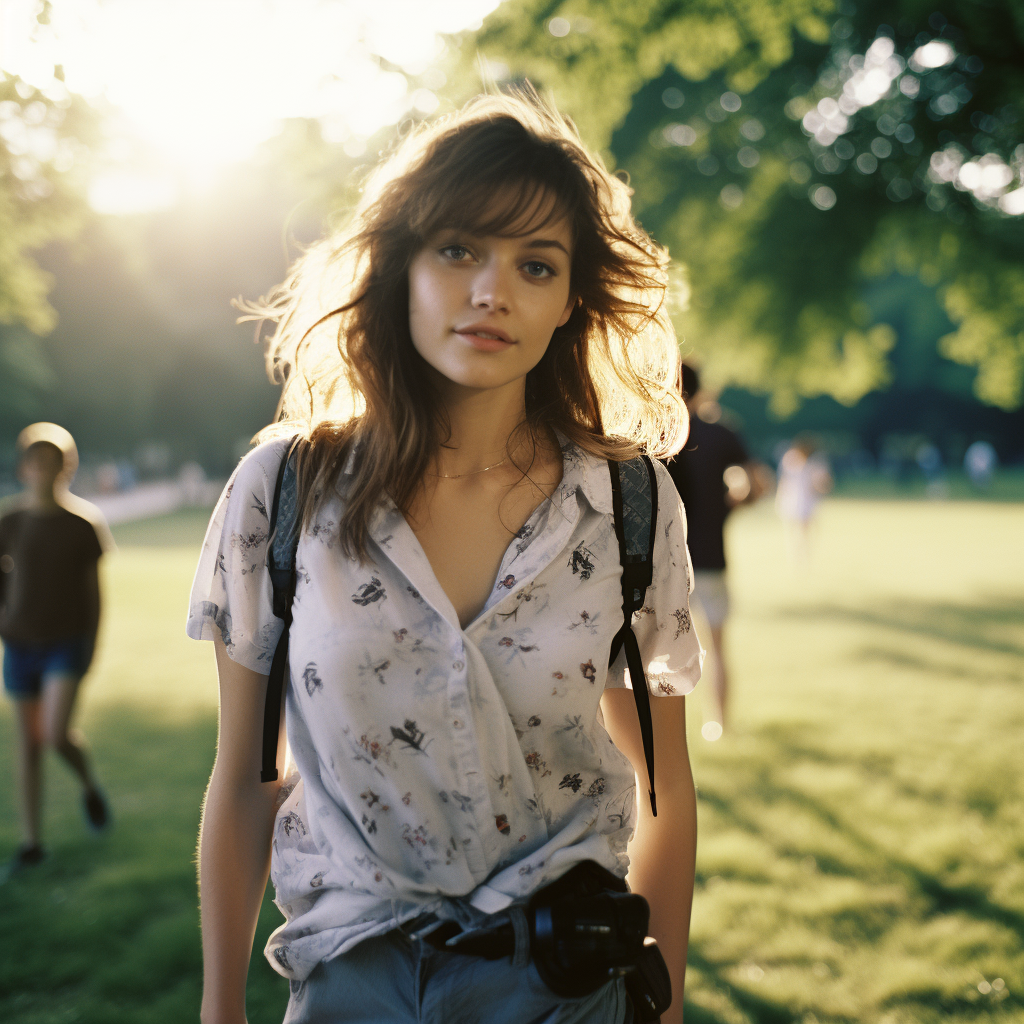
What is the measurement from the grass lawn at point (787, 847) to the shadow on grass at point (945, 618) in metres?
0.12

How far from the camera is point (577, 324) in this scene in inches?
81.2

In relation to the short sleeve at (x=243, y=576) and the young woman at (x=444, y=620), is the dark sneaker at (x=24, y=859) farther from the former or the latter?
the short sleeve at (x=243, y=576)

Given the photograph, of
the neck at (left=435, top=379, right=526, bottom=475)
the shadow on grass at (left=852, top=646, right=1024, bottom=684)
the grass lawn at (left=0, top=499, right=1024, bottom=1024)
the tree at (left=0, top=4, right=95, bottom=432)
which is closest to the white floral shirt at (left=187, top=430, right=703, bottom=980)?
the neck at (left=435, top=379, right=526, bottom=475)

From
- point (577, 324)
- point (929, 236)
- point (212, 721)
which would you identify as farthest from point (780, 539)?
point (577, 324)

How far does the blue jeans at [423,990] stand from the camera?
1.53 meters

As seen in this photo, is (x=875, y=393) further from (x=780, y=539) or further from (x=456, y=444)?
(x=456, y=444)

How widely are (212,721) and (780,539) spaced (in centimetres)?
Answer: 2008

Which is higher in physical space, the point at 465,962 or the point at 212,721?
the point at 465,962

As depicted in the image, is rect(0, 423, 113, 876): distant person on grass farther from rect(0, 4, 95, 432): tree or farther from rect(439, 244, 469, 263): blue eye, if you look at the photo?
rect(439, 244, 469, 263): blue eye

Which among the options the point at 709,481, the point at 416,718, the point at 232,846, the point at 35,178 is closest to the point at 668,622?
the point at 416,718

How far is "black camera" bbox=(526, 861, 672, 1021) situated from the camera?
1533mm

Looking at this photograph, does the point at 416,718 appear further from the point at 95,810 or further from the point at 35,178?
the point at 35,178

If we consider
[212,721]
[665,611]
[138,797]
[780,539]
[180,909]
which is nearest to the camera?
[665,611]

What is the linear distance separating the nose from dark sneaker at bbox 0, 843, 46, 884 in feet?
15.6
